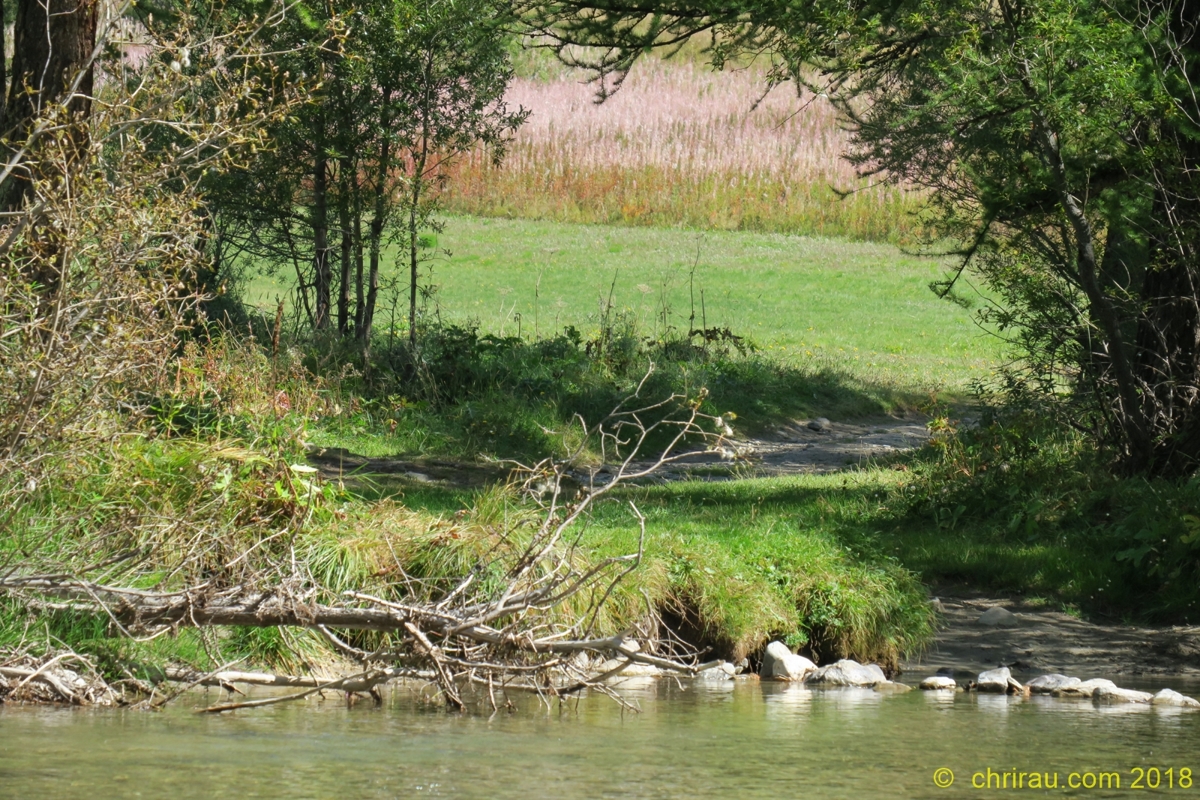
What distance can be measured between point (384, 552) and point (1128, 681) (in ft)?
12.6

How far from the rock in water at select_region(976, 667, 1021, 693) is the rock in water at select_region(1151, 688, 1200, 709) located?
0.65 meters

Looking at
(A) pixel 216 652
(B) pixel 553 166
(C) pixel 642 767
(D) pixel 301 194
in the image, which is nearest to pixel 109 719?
(A) pixel 216 652

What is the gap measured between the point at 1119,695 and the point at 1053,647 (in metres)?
1.14

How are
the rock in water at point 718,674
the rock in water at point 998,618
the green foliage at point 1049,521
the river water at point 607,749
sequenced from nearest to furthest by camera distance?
1. the river water at point 607,749
2. the rock in water at point 718,674
3. the rock in water at point 998,618
4. the green foliage at point 1049,521

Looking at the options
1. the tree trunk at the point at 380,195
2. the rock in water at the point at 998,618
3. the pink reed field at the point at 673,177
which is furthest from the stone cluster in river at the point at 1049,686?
the pink reed field at the point at 673,177

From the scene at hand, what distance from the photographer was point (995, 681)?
732cm

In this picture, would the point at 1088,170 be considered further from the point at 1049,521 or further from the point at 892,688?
the point at 892,688

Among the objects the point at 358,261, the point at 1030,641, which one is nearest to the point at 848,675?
the point at 1030,641

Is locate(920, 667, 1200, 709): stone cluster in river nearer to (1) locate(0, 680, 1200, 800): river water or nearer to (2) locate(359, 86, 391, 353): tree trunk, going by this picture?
(1) locate(0, 680, 1200, 800): river water

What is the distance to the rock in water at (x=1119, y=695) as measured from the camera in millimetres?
7063

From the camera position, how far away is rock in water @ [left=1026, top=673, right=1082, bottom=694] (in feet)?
24.0

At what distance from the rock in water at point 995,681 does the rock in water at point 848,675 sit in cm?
46

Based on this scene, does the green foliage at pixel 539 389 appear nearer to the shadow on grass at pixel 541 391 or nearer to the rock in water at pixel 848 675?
the shadow on grass at pixel 541 391

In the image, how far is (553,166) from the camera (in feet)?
117
